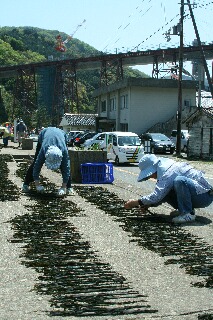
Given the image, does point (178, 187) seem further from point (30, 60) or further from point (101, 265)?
point (30, 60)

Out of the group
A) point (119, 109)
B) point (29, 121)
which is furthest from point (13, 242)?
point (29, 121)

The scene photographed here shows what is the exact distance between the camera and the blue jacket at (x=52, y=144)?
11.4 metres

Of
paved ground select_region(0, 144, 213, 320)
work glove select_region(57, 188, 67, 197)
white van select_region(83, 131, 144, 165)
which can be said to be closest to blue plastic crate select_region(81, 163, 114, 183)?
work glove select_region(57, 188, 67, 197)

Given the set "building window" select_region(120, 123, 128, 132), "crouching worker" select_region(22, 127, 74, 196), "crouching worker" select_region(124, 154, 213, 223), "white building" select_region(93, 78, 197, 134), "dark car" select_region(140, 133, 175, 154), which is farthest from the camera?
"building window" select_region(120, 123, 128, 132)

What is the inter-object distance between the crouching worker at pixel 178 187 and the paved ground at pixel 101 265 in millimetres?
322

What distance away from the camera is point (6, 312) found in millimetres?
4316

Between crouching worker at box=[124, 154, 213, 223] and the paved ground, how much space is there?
1.06ft

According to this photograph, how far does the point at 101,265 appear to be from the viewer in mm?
6008

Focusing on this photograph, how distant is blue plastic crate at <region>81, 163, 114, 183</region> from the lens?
15719 mm

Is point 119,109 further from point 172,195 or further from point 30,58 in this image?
point 30,58

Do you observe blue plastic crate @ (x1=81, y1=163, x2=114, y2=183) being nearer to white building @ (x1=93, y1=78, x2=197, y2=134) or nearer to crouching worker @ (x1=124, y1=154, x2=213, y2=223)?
crouching worker @ (x1=124, y1=154, x2=213, y2=223)

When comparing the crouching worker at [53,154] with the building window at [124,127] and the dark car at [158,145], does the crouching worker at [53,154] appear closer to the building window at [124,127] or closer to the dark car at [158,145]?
the dark car at [158,145]

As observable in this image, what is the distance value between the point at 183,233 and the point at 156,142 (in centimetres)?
3394

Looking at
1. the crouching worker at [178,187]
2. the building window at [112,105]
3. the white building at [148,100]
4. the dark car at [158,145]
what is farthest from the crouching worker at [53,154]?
the building window at [112,105]
